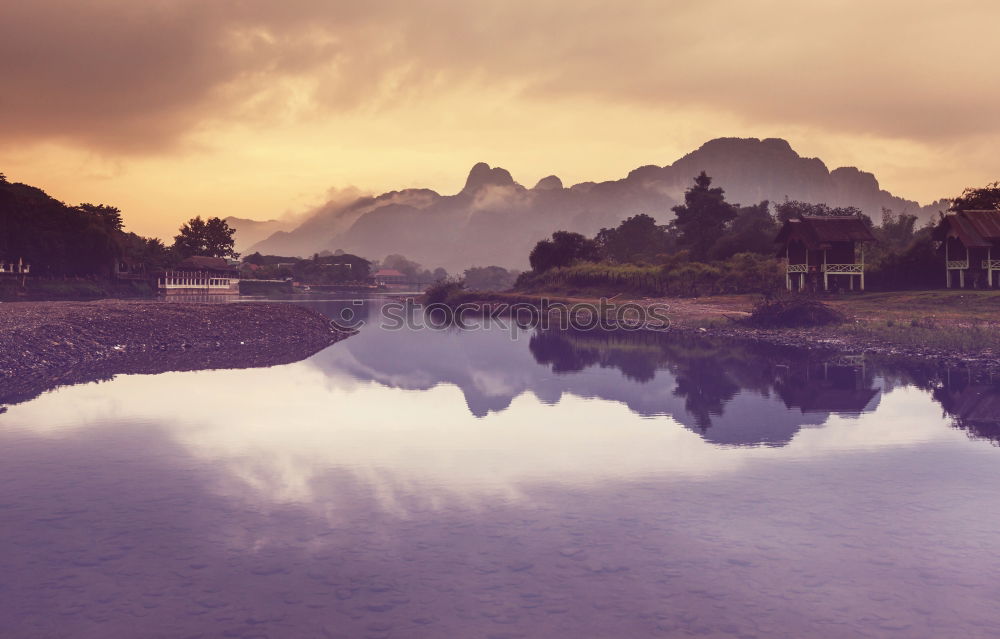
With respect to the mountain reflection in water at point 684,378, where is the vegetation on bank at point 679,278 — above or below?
above

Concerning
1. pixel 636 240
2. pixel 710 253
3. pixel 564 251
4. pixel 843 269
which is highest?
pixel 636 240

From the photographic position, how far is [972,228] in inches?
2215

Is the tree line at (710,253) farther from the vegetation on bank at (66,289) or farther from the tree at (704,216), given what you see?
the vegetation on bank at (66,289)

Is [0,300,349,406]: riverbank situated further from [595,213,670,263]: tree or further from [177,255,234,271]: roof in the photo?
[177,255,234,271]: roof

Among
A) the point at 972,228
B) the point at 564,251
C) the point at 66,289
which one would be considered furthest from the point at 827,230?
the point at 66,289

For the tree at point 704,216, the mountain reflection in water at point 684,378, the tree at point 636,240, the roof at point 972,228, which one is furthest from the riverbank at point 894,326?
the tree at point 636,240

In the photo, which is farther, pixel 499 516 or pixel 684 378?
pixel 684 378

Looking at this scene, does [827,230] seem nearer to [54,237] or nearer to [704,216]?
[704,216]

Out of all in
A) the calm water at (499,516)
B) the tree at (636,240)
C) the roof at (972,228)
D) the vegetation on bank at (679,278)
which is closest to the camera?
the calm water at (499,516)

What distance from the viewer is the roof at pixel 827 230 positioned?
6222cm

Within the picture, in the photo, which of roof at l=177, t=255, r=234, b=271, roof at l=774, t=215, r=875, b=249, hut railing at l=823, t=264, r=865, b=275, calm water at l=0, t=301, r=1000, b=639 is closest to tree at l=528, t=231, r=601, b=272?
roof at l=774, t=215, r=875, b=249

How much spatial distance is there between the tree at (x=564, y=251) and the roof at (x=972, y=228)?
48.3 m

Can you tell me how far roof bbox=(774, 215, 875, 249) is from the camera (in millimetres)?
62219

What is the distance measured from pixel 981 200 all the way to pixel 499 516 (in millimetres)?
70057
